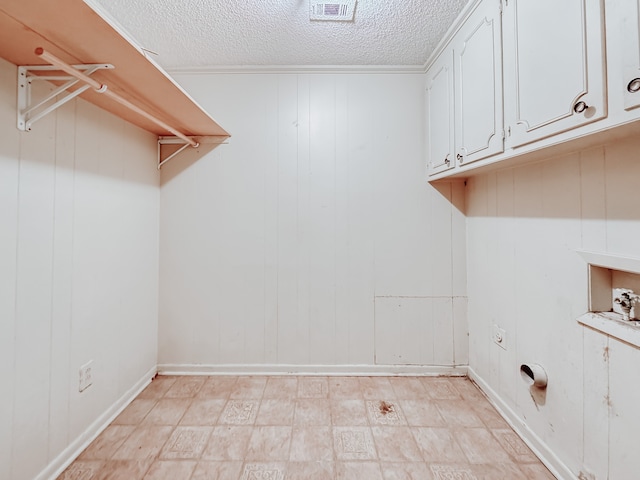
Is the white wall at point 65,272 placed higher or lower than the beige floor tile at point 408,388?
higher

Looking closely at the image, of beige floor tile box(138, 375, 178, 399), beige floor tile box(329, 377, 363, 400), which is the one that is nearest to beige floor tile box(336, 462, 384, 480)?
beige floor tile box(329, 377, 363, 400)

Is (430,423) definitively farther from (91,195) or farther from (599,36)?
(91,195)

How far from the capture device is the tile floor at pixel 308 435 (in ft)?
4.37

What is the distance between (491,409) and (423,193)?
145 cm

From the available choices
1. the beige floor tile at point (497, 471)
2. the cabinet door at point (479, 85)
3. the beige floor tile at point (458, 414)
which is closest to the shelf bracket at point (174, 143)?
the cabinet door at point (479, 85)

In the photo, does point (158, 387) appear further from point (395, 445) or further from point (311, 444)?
point (395, 445)

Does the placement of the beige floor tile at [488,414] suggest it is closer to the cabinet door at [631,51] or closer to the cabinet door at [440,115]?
the cabinet door at [440,115]

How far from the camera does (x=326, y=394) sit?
75.1 inches

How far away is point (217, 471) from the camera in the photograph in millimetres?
1331

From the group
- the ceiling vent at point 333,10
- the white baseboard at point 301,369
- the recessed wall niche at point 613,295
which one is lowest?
the white baseboard at point 301,369

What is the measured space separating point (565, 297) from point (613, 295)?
158 mm

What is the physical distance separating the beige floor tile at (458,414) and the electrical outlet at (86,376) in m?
1.94

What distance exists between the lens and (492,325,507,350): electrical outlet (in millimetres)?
1712

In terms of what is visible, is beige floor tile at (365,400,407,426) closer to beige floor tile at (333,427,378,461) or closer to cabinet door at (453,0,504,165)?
beige floor tile at (333,427,378,461)
